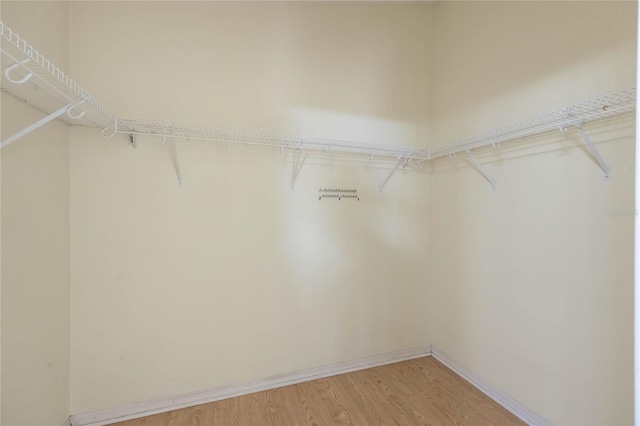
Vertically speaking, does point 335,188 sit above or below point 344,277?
above

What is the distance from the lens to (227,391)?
1.78 m

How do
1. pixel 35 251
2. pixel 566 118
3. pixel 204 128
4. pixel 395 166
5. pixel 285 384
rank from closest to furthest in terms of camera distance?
pixel 35 251 < pixel 566 118 < pixel 204 128 < pixel 285 384 < pixel 395 166

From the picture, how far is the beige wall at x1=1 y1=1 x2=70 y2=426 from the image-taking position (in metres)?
1.11

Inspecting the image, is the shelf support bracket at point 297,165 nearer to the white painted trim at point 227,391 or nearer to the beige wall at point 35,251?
the beige wall at point 35,251

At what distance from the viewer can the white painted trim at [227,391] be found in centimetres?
155

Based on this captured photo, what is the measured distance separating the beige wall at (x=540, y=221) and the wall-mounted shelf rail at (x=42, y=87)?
2.21m

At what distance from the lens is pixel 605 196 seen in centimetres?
128

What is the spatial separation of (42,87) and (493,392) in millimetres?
2858

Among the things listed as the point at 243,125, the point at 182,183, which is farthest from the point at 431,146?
the point at 182,183

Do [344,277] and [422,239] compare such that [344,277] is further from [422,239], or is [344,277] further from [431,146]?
[431,146]

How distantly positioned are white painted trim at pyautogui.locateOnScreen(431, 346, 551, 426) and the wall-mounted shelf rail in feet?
8.87

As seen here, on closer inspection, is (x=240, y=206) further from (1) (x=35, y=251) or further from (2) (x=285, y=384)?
(2) (x=285, y=384)

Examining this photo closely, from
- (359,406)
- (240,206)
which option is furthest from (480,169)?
(359,406)

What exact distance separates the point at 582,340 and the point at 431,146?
1593mm
